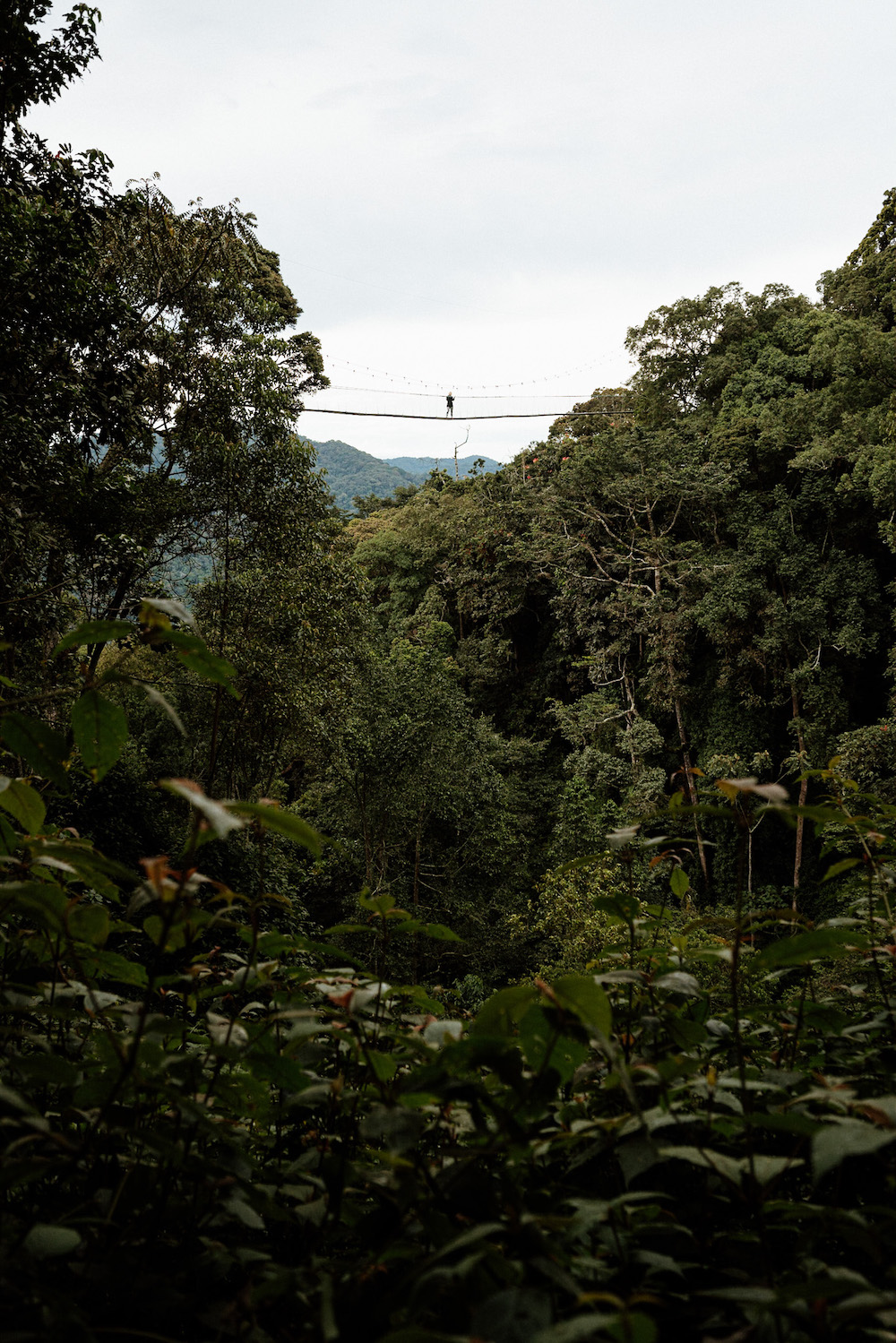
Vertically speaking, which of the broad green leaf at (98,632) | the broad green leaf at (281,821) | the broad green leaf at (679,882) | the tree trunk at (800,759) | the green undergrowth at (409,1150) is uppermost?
the broad green leaf at (98,632)

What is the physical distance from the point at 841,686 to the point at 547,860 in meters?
4.69

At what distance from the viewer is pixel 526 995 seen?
449 millimetres

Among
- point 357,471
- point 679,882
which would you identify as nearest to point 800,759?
point 679,882

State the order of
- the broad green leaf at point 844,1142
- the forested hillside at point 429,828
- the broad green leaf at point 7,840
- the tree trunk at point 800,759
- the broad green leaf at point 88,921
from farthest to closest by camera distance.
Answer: the tree trunk at point 800,759
the broad green leaf at point 7,840
the broad green leaf at point 88,921
the forested hillside at point 429,828
the broad green leaf at point 844,1142

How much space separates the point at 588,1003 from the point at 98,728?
0.37 metres

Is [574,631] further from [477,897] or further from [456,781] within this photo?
[477,897]

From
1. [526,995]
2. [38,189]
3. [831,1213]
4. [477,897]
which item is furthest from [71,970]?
[477,897]

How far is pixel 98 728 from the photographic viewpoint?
0.56 metres

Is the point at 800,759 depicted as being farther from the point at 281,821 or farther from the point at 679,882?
the point at 281,821

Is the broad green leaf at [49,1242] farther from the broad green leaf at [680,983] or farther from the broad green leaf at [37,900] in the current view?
the broad green leaf at [680,983]

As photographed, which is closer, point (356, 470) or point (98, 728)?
point (98, 728)

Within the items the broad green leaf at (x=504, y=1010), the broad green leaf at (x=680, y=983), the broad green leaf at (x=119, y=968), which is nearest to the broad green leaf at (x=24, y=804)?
the broad green leaf at (x=119, y=968)

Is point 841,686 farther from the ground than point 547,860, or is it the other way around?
point 841,686

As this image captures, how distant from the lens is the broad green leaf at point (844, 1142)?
321mm
